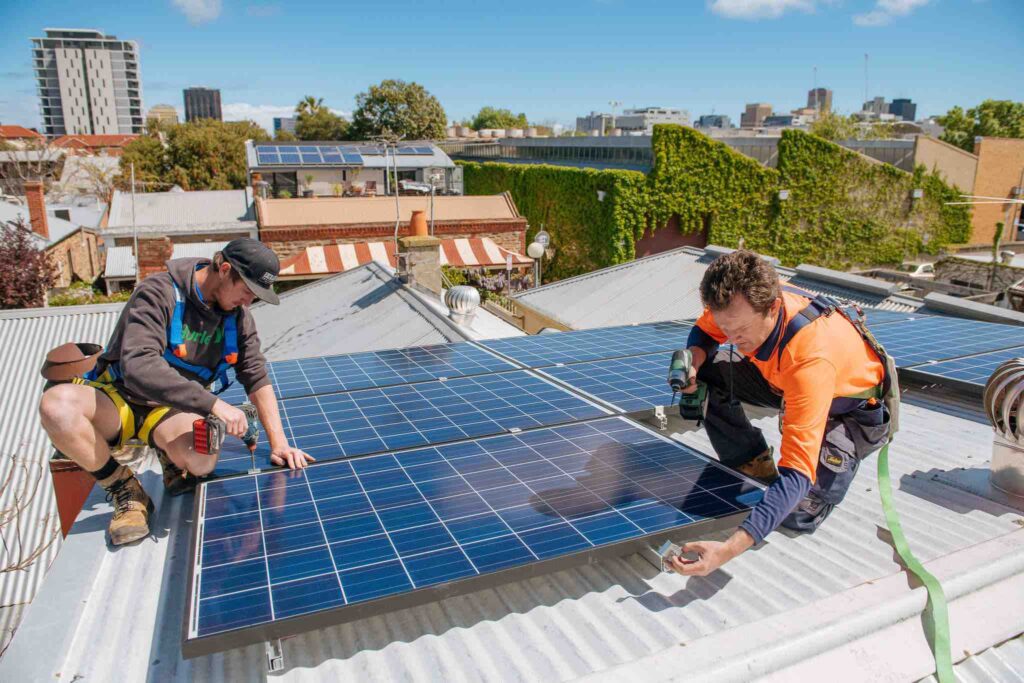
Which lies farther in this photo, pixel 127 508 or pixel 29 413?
pixel 29 413

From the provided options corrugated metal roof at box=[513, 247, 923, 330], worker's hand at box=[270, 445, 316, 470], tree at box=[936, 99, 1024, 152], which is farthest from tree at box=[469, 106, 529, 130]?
worker's hand at box=[270, 445, 316, 470]

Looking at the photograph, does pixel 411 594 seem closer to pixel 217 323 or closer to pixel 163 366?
pixel 163 366

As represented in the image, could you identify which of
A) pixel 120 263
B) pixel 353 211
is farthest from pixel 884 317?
pixel 120 263

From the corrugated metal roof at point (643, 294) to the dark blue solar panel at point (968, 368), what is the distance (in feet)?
19.0

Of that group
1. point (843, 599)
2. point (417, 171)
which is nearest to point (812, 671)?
point (843, 599)

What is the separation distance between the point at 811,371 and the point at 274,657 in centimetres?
306

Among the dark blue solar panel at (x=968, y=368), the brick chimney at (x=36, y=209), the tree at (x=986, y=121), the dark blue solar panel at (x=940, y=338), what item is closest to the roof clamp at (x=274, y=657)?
the dark blue solar panel at (x=968, y=368)

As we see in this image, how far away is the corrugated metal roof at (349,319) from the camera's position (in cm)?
1224

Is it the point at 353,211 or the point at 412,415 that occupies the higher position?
the point at 353,211

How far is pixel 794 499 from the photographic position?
3.46m

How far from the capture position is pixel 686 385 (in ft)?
15.2

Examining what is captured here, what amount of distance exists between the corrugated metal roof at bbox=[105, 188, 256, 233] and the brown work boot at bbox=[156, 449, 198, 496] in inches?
1087

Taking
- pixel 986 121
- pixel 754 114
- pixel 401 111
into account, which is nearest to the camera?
pixel 986 121

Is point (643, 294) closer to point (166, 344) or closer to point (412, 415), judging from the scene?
point (412, 415)
